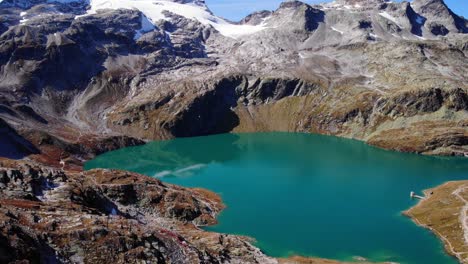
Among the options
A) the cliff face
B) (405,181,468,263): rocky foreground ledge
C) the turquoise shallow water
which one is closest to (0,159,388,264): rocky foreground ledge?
the cliff face

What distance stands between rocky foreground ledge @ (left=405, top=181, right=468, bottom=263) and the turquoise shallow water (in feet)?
6.85

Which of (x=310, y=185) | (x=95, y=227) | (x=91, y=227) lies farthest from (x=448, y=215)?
(x=91, y=227)

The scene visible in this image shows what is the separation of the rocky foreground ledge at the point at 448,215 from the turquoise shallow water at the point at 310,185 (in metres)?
2.09

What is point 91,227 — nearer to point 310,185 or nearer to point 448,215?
point 448,215

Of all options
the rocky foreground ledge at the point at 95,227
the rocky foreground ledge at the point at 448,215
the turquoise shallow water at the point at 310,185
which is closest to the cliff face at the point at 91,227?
the rocky foreground ledge at the point at 95,227

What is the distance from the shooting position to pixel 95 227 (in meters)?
45.7

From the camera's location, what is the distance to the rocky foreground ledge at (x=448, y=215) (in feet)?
238

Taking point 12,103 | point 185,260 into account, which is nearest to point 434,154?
point 185,260

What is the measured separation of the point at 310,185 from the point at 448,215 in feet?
117

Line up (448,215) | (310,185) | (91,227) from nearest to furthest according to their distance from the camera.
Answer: (91,227)
(448,215)
(310,185)

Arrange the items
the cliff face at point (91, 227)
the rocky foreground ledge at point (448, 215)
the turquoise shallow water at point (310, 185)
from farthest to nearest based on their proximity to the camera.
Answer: the turquoise shallow water at point (310, 185) < the rocky foreground ledge at point (448, 215) < the cliff face at point (91, 227)

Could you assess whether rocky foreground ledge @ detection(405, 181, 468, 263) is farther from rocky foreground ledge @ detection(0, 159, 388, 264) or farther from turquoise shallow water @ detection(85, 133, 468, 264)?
rocky foreground ledge @ detection(0, 159, 388, 264)

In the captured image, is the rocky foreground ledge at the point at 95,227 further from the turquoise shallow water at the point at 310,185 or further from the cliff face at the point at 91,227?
the turquoise shallow water at the point at 310,185

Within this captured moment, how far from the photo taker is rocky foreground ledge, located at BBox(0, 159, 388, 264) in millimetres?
41562
